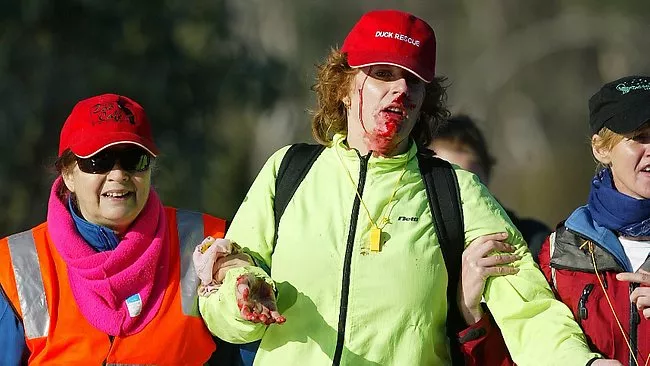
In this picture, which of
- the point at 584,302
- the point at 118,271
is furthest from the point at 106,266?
the point at 584,302

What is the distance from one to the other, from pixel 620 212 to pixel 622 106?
0.28 m

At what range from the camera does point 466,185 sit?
3205 millimetres

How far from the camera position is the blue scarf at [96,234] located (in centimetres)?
360

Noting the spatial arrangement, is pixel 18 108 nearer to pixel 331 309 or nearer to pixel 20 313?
pixel 20 313

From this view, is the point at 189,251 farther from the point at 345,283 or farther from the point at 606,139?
the point at 606,139

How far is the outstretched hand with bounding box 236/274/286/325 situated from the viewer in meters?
2.95

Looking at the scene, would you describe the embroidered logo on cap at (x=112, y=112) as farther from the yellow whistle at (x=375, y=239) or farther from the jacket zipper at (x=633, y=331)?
the jacket zipper at (x=633, y=331)

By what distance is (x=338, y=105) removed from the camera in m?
3.39

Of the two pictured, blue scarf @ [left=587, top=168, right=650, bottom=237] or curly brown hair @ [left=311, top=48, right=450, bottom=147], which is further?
curly brown hair @ [left=311, top=48, right=450, bottom=147]

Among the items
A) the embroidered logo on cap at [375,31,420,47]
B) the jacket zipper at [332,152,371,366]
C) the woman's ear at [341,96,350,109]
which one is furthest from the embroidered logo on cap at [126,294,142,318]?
the embroidered logo on cap at [375,31,420,47]

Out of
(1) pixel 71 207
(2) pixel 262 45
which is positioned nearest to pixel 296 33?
(2) pixel 262 45

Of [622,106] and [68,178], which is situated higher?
[622,106]

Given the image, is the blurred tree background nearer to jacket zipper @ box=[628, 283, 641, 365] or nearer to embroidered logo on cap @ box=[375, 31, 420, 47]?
embroidered logo on cap @ box=[375, 31, 420, 47]

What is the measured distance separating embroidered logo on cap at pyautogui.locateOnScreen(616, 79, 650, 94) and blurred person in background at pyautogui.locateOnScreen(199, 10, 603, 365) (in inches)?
18.5
